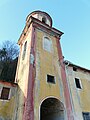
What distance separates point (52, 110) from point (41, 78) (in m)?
3.46

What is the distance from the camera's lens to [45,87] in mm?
10031

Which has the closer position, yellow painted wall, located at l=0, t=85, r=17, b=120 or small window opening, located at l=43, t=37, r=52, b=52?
yellow painted wall, located at l=0, t=85, r=17, b=120

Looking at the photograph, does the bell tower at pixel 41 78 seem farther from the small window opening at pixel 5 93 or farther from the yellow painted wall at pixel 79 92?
the yellow painted wall at pixel 79 92

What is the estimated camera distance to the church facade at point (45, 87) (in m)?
8.99

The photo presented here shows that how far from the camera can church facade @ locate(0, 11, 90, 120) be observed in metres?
8.99

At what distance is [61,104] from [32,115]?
119 inches

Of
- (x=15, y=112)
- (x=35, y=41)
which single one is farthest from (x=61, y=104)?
(x=35, y=41)

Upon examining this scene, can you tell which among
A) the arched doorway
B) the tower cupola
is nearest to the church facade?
the arched doorway

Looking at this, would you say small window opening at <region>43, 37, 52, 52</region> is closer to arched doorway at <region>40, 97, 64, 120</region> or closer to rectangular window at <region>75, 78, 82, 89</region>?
rectangular window at <region>75, 78, 82, 89</region>

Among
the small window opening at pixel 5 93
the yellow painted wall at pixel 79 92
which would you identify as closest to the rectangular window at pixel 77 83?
the yellow painted wall at pixel 79 92

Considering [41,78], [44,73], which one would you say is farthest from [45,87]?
[44,73]

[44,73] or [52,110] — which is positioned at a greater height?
[44,73]

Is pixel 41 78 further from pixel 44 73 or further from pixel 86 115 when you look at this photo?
pixel 86 115

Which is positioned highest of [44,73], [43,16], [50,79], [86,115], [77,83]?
[43,16]
